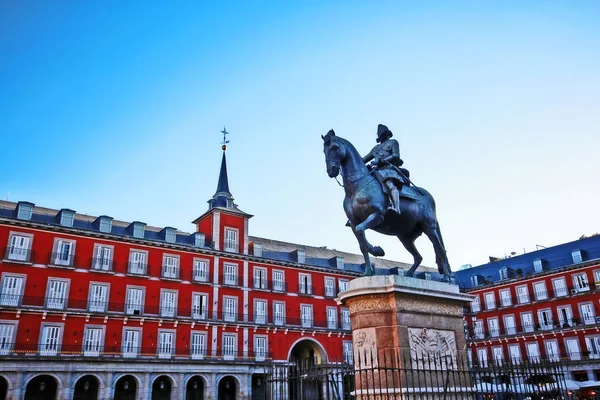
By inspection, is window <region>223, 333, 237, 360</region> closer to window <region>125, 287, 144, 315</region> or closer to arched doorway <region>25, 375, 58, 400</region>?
window <region>125, 287, 144, 315</region>

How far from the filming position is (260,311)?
38.1 meters

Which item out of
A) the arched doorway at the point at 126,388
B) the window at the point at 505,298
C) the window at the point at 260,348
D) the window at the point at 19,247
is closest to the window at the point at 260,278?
the window at the point at 260,348

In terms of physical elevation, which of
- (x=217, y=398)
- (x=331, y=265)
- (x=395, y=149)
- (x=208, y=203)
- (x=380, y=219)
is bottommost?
(x=217, y=398)

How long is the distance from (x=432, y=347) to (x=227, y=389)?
3221 centimetres

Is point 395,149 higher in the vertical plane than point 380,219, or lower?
higher

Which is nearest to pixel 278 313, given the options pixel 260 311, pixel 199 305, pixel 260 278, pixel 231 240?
pixel 260 311

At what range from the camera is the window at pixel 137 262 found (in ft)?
112

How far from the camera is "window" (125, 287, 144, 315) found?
3297cm

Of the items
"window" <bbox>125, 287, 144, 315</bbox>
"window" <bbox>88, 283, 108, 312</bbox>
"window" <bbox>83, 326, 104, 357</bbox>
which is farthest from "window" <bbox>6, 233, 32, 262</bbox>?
"window" <bbox>125, 287, 144, 315</bbox>

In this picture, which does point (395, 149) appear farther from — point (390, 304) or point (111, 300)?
point (111, 300)

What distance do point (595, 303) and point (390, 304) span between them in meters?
38.6

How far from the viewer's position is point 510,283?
148ft

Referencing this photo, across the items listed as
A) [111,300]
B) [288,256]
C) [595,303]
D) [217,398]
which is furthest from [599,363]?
[111,300]

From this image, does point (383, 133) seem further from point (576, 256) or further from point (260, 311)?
point (576, 256)
